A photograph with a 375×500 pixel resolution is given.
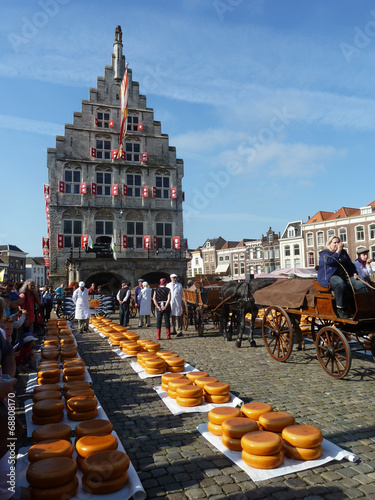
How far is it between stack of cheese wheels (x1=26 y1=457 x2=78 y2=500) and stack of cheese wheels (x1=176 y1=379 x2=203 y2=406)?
2.12 metres

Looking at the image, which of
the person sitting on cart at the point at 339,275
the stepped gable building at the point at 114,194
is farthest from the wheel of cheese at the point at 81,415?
the stepped gable building at the point at 114,194

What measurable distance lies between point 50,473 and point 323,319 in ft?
17.4

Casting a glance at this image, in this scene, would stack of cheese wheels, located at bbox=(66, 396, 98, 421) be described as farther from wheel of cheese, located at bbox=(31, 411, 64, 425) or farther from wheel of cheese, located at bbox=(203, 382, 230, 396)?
wheel of cheese, located at bbox=(203, 382, 230, 396)

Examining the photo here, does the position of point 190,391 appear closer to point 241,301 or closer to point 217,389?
point 217,389

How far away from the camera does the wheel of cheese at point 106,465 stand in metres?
2.71

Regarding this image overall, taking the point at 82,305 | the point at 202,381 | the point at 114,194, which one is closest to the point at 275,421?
the point at 202,381

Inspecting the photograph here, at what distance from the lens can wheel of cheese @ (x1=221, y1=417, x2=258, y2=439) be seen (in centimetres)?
340

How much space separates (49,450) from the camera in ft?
9.71

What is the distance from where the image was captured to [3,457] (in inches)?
96.0

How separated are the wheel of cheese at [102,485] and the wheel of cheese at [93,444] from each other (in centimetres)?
28

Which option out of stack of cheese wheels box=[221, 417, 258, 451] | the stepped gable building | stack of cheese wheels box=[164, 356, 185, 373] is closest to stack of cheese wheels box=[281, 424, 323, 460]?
stack of cheese wheels box=[221, 417, 258, 451]

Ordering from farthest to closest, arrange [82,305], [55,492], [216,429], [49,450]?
[82,305] < [216,429] < [49,450] < [55,492]

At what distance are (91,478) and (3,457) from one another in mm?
692

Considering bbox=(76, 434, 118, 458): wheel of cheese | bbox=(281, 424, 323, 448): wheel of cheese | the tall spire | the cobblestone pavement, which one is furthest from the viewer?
the tall spire
